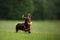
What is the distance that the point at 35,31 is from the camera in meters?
2.86

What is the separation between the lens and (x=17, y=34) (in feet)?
9.23

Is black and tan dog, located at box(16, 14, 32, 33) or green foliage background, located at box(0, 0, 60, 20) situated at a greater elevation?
green foliage background, located at box(0, 0, 60, 20)

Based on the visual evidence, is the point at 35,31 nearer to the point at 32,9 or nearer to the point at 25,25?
the point at 25,25

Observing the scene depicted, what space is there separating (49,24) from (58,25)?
106mm

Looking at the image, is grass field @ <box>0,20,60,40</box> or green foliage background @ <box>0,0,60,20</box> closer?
grass field @ <box>0,20,60,40</box>

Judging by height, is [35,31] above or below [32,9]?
below

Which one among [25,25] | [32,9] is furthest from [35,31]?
[32,9]

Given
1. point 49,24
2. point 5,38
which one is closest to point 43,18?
point 49,24

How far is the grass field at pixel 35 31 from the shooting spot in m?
2.78

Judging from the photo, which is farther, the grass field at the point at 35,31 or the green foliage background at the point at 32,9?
the green foliage background at the point at 32,9

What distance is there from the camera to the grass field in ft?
9.11

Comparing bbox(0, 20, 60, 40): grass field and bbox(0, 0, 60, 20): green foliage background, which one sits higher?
bbox(0, 0, 60, 20): green foliage background

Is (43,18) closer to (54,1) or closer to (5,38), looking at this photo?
(54,1)

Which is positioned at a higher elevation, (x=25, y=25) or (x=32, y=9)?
(x=32, y=9)
